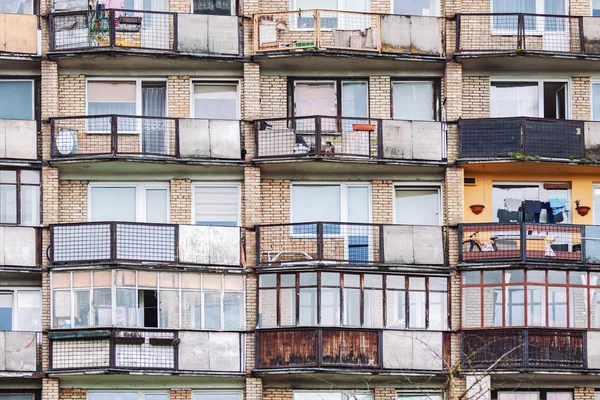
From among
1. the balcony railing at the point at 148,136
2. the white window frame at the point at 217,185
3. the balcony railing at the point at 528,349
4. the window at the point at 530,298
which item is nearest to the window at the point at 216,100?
the balcony railing at the point at 148,136

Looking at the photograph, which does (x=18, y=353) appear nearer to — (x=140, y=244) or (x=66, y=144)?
(x=140, y=244)

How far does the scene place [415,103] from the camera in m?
64.9

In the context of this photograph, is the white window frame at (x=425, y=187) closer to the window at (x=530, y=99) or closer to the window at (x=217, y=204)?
the window at (x=530, y=99)

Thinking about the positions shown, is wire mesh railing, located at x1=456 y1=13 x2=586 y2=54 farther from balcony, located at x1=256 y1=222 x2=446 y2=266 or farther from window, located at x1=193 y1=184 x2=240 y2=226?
window, located at x1=193 y1=184 x2=240 y2=226

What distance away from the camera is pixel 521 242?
62.6 meters

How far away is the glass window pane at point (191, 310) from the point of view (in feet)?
204

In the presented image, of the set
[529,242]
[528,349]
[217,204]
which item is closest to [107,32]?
[217,204]

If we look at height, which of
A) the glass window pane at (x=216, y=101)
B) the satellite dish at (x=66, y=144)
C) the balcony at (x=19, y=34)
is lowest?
the satellite dish at (x=66, y=144)

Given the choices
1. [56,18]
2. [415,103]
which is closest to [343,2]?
[415,103]

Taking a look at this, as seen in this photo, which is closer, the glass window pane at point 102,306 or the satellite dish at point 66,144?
the glass window pane at point 102,306

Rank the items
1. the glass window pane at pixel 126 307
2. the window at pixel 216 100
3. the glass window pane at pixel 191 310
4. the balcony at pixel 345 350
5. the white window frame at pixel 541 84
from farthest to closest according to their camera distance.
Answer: the white window frame at pixel 541 84
the window at pixel 216 100
the glass window pane at pixel 191 310
the glass window pane at pixel 126 307
the balcony at pixel 345 350

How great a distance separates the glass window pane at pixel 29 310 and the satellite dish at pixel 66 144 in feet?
14.0

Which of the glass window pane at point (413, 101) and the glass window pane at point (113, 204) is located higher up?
the glass window pane at point (413, 101)

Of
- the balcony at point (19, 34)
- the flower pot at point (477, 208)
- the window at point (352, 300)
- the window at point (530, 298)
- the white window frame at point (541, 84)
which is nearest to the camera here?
the window at point (352, 300)
